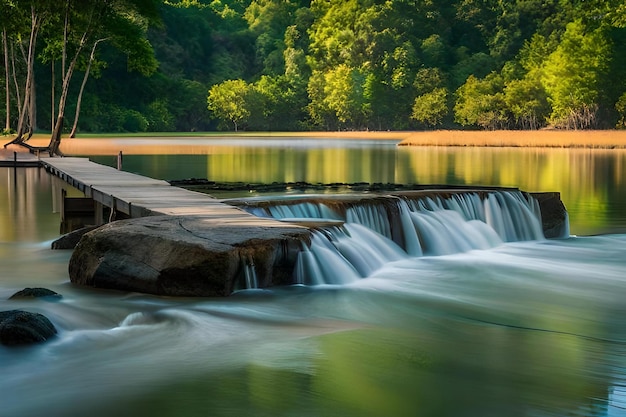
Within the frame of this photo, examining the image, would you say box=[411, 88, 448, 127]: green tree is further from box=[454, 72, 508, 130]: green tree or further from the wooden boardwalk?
the wooden boardwalk

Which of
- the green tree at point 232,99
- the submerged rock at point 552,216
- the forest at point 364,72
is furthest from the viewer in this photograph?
the green tree at point 232,99

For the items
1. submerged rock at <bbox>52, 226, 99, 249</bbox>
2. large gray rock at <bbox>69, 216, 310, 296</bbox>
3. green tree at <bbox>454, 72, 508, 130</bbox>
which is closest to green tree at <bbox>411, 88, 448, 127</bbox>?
green tree at <bbox>454, 72, 508, 130</bbox>

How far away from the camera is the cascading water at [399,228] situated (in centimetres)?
1170

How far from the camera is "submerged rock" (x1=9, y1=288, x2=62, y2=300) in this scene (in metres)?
10.3

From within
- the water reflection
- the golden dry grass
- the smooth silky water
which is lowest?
the smooth silky water

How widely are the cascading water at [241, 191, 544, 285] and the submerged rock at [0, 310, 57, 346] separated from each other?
3.46 metres

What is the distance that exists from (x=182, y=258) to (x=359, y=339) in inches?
96.2

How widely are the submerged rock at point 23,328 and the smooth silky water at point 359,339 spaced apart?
0.14m

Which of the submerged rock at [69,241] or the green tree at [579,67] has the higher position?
the green tree at [579,67]

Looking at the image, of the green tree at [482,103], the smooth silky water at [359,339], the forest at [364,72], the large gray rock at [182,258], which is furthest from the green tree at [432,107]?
the large gray rock at [182,258]

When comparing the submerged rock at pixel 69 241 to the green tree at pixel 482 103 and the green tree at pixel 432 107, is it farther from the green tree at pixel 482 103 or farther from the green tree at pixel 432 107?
the green tree at pixel 432 107

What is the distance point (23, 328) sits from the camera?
8414mm

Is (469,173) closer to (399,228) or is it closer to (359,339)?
(399,228)

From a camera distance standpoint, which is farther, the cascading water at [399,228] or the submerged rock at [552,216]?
the submerged rock at [552,216]
